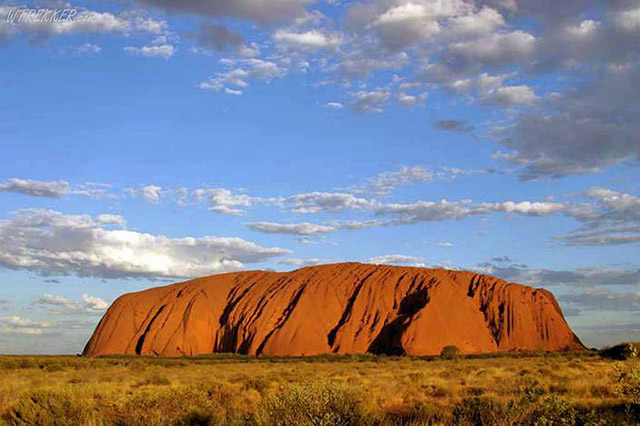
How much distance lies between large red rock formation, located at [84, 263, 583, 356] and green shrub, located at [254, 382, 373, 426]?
5047 cm

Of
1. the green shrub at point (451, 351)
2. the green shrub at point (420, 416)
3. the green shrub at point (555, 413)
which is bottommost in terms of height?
the green shrub at point (451, 351)

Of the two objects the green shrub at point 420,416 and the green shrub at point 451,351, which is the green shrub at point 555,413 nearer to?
the green shrub at point 420,416

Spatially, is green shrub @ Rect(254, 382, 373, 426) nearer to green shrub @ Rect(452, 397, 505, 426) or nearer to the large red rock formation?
green shrub @ Rect(452, 397, 505, 426)

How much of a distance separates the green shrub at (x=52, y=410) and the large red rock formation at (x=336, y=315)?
49.0 metres

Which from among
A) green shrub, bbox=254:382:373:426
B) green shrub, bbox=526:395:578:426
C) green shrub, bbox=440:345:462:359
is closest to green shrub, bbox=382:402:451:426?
green shrub, bbox=254:382:373:426

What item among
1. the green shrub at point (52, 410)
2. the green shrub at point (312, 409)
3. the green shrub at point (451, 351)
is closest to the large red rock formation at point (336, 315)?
the green shrub at point (451, 351)

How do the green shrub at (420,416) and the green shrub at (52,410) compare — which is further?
the green shrub at (52,410)

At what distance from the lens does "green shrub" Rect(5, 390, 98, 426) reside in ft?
38.6

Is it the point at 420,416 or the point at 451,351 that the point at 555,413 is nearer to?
the point at 420,416

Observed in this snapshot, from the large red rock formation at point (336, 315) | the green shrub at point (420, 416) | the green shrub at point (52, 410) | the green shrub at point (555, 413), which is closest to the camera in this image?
the green shrub at point (555, 413)

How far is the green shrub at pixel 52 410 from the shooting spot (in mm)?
11766

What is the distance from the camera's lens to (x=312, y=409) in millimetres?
9688

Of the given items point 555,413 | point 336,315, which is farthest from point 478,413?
point 336,315

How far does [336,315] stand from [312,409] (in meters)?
59.0
